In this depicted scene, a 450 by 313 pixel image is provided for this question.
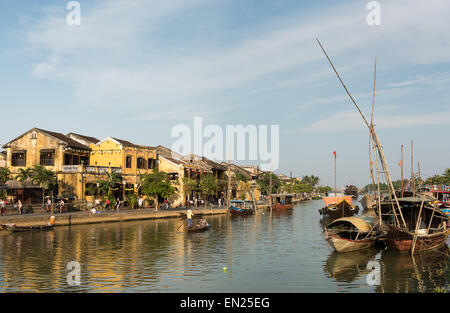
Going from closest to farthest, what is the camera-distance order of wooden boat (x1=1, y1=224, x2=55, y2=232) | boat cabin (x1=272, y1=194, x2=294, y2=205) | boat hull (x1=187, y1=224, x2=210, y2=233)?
1. wooden boat (x1=1, y1=224, x2=55, y2=232)
2. boat hull (x1=187, y1=224, x2=210, y2=233)
3. boat cabin (x1=272, y1=194, x2=294, y2=205)

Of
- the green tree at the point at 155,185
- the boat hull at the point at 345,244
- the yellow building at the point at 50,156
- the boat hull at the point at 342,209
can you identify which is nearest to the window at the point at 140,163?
the green tree at the point at 155,185

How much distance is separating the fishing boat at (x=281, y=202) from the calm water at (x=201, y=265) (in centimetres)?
3967

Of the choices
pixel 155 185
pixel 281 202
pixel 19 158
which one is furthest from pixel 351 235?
pixel 281 202

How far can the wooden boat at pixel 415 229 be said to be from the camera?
24.1 meters

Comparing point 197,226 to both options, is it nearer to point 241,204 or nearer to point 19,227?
point 19,227

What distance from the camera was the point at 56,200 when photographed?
45531 millimetres

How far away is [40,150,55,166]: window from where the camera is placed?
163 ft

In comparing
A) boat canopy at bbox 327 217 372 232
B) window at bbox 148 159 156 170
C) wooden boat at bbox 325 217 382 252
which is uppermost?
window at bbox 148 159 156 170

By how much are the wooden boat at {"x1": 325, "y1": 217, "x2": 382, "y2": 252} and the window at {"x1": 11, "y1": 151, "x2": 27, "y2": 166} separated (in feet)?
134

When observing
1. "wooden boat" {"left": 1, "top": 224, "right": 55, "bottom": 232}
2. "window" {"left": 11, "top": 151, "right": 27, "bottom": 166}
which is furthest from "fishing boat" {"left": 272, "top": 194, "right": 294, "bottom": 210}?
"wooden boat" {"left": 1, "top": 224, "right": 55, "bottom": 232}

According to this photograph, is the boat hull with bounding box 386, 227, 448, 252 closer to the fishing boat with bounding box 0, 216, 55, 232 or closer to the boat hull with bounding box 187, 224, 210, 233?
the boat hull with bounding box 187, 224, 210, 233

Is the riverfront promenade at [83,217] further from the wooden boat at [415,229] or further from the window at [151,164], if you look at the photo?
the wooden boat at [415,229]
